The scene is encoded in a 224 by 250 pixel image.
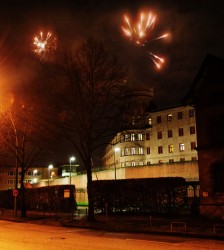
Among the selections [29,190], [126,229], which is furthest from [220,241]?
[29,190]

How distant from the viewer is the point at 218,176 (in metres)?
26.9

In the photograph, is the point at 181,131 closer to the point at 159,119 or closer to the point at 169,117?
the point at 169,117

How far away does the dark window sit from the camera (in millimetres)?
26641

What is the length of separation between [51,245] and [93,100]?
46.6 feet

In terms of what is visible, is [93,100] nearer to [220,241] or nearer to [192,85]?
[192,85]

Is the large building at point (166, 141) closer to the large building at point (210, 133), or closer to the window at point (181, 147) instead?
the window at point (181, 147)

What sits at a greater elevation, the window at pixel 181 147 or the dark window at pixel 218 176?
the window at pixel 181 147

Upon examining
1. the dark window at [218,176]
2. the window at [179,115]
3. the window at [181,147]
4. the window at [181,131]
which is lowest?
the dark window at [218,176]

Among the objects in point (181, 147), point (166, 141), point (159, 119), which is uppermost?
point (159, 119)

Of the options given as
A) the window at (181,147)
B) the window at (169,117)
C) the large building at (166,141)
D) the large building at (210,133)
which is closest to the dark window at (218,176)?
the large building at (210,133)

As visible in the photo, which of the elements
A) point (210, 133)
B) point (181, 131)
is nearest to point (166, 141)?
point (181, 131)

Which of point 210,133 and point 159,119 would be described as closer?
point 210,133

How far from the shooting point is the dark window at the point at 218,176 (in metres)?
26.6

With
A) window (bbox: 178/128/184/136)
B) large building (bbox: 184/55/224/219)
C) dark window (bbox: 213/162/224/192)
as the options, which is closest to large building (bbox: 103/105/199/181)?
window (bbox: 178/128/184/136)
